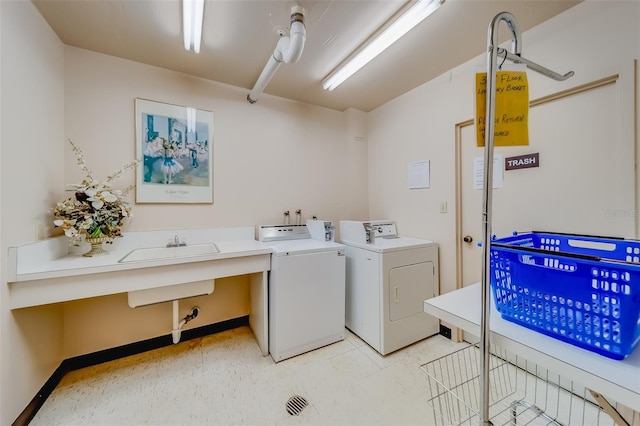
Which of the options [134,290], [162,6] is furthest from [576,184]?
[134,290]

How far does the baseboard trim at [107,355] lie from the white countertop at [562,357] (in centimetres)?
232

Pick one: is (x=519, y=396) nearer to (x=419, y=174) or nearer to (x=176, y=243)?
(x=419, y=174)

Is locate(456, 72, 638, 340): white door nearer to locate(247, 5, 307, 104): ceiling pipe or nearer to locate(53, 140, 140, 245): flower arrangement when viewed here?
locate(247, 5, 307, 104): ceiling pipe

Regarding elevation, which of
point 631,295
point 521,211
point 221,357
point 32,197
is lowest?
point 221,357

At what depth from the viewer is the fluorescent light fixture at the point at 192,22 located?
1.49m

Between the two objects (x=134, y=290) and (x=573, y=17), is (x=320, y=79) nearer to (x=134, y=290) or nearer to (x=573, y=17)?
(x=573, y=17)

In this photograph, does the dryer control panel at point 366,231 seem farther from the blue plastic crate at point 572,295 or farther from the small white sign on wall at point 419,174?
the blue plastic crate at point 572,295

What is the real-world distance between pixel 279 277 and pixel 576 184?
2.22 m

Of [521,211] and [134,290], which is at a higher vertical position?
[521,211]

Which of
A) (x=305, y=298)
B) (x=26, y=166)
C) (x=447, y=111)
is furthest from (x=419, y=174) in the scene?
(x=26, y=166)

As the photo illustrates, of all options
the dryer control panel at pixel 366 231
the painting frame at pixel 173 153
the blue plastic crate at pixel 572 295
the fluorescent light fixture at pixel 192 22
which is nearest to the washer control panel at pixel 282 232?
the dryer control panel at pixel 366 231

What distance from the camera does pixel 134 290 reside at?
1.68m

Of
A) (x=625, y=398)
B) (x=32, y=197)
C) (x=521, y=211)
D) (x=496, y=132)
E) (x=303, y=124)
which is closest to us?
(x=625, y=398)

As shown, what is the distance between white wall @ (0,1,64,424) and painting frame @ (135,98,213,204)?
1.73 feet
